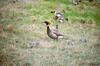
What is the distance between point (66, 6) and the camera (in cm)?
→ 363

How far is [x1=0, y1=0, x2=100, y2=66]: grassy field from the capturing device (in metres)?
3.19

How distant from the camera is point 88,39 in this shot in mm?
3443

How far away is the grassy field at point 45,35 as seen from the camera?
3.19 m

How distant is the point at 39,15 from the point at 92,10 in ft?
1.81

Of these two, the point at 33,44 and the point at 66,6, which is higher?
the point at 66,6

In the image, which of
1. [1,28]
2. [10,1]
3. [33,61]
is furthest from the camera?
[10,1]

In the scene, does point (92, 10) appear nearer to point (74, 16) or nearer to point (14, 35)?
point (74, 16)

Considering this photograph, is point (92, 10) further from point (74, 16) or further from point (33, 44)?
point (33, 44)

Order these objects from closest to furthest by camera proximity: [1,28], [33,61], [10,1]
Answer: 1. [33,61]
2. [1,28]
3. [10,1]

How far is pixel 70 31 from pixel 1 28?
651 mm

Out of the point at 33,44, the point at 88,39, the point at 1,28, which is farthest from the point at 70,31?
the point at 1,28

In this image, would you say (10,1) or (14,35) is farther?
(10,1)

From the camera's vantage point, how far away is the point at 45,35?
3422 millimetres

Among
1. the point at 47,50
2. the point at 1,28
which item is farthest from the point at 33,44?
the point at 1,28
